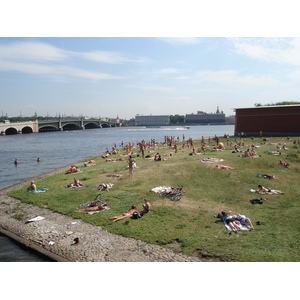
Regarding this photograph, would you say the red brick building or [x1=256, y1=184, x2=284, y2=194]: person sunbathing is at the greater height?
the red brick building

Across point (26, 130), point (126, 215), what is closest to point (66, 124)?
point (26, 130)

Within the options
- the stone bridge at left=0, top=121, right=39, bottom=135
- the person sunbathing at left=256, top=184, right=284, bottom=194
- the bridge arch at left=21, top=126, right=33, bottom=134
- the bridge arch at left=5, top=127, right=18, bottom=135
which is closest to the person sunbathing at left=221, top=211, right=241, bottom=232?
the person sunbathing at left=256, top=184, right=284, bottom=194

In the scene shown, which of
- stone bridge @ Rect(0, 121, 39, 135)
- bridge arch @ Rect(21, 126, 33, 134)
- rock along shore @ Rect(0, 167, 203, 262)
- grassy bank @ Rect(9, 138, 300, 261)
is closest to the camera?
rock along shore @ Rect(0, 167, 203, 262)

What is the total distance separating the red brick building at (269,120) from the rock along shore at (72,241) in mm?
37634

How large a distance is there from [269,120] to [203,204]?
3495cm

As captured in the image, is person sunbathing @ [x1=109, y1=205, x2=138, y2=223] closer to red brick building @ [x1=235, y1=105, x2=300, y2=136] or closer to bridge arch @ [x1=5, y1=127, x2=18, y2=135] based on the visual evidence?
red brick building @ [x1=235, y1=105, x2=300, y2=136]

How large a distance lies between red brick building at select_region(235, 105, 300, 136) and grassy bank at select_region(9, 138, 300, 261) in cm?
2126

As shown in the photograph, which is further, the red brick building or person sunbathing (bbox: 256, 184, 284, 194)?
the red brick building

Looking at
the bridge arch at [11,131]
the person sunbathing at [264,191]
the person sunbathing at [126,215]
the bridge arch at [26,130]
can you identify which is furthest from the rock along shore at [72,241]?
the bridge arch at [26,130]

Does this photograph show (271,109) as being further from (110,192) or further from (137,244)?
(137,244)

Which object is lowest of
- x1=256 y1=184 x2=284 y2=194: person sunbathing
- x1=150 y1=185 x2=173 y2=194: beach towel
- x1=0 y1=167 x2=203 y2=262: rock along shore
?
x1=0 y1=167 x2=203 y2=262: rock along shore

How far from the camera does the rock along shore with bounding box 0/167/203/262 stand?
967cm

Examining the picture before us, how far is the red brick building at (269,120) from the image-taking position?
42.2 m
